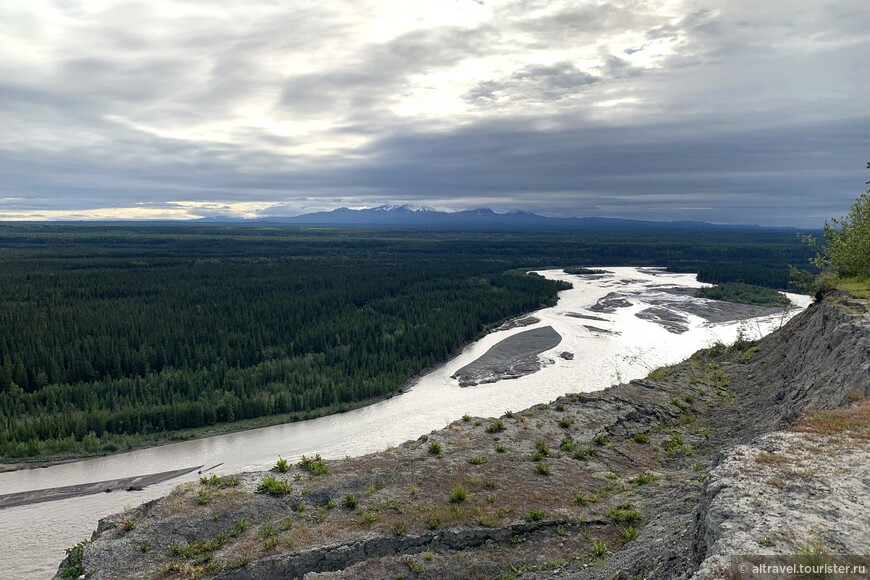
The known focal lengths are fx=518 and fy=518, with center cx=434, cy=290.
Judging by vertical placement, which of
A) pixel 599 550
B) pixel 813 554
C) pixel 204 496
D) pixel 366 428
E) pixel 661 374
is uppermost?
pixel 813 554

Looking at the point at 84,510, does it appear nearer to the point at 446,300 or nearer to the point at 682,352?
the point at 682,352

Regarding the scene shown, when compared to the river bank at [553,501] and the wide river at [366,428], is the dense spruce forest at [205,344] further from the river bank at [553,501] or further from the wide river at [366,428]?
the river bank at [553,501]

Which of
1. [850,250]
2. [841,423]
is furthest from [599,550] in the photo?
[850,250]

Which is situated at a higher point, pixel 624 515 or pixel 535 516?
pixel 624 515

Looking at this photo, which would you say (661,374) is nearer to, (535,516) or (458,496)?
(535,516)

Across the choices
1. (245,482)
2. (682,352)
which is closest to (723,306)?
(682,352)
